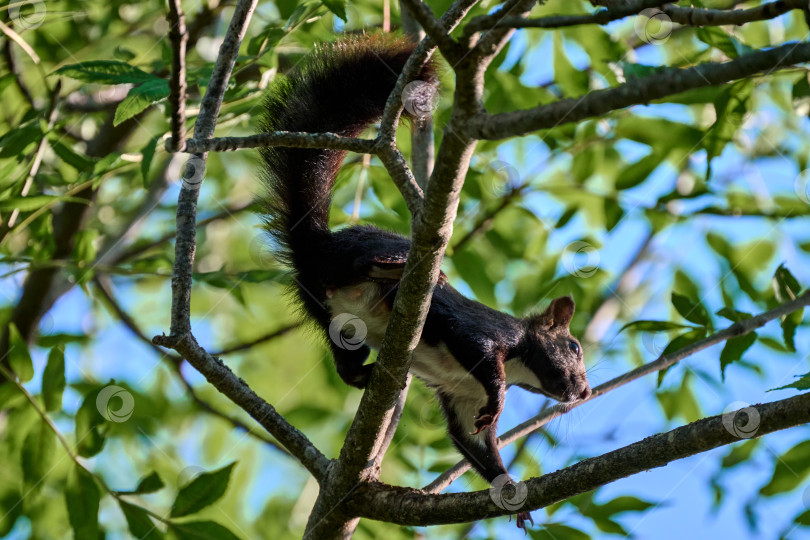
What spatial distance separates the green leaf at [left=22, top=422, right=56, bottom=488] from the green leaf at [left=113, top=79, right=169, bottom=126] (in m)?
1.35

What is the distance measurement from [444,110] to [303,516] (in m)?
2.91

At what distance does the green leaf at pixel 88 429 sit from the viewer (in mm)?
3082

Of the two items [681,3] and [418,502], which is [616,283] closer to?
[681,3]

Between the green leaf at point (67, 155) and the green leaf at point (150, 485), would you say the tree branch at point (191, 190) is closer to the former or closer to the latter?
the green leaf at point (150, 485)

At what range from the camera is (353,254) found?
323cm

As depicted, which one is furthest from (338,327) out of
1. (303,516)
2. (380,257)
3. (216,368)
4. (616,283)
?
(616,283)

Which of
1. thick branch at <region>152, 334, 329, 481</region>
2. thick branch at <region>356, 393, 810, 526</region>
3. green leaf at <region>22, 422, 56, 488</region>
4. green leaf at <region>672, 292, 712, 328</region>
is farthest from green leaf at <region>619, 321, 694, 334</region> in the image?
green leaf at <region>22, 422, 56, 488</region>

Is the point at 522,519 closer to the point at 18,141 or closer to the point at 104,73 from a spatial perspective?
the point at 104,73

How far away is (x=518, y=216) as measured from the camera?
478 cm

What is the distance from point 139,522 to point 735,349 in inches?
90.0

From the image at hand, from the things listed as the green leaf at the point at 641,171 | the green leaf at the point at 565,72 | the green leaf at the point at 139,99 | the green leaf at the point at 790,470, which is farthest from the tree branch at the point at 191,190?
the green leaf at the point at 790,470

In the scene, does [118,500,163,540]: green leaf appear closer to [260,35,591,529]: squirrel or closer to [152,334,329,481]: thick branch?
[152,334,329,481]: thick branch

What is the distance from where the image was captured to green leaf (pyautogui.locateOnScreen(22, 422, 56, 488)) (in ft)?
10.5

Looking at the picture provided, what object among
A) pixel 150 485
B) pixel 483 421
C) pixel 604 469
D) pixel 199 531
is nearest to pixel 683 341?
pixel 483 421
